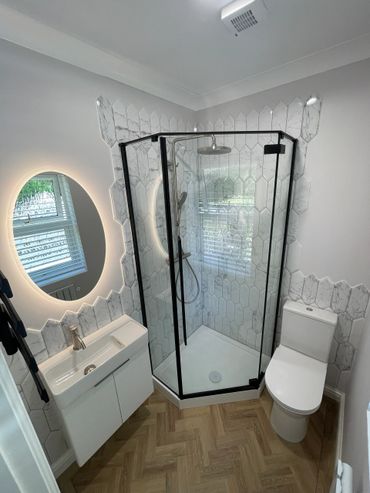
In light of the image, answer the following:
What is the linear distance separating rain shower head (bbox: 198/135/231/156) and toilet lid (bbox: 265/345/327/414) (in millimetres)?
1675

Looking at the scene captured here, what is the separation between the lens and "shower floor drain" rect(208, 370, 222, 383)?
1.94 metres

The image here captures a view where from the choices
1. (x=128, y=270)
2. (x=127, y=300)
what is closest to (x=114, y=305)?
(x=127, y=300)

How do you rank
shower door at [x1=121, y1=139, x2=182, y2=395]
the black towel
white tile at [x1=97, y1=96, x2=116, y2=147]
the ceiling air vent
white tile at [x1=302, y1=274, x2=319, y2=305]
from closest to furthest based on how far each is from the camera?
the black towel → the ceiling air vent → white tile at [x1=97, y1=96, x2=116, y2=147] → shower door at [x1=121, y1=139, x2=182, y2=395] → white tile at [x1=302, y1=274, x2=319, y2=305]

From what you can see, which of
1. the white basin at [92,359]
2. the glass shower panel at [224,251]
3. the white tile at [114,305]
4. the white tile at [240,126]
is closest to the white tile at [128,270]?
the white tile at [114,305]

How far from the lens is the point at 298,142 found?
1.58m

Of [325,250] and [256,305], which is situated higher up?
[325,250]

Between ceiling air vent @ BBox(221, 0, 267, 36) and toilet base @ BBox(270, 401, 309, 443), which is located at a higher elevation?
ceiling air vent @ BBox(221, 0, 267, 36)

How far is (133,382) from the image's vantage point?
1504mm

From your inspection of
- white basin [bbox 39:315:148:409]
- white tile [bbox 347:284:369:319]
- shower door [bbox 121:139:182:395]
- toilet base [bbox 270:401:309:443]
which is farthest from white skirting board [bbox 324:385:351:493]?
white basin [bbox 39:315:148:409]

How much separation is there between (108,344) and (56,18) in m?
1.85

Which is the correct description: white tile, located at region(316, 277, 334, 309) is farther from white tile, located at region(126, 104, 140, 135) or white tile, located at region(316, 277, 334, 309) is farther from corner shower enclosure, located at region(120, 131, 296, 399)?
white tile, located at region(126, 104, 140, 135)

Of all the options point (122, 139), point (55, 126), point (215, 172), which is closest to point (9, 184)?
point (55, 126)

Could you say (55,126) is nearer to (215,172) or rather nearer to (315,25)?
(215,172)

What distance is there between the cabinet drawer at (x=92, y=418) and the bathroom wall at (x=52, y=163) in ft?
0.74
